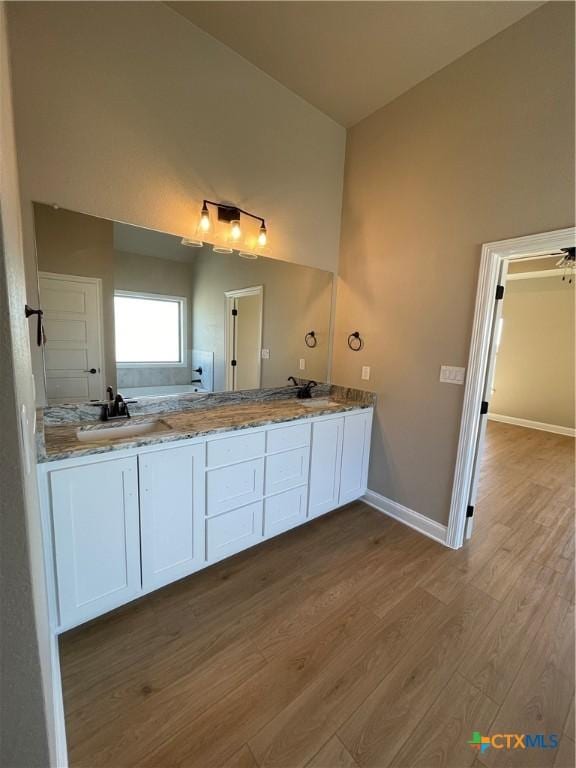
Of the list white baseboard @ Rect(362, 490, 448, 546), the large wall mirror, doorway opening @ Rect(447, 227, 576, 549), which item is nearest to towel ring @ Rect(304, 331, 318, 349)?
the large wall mirror

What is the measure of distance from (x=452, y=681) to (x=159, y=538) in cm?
150

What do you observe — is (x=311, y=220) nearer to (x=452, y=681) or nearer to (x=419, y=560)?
(x=419, y=560)

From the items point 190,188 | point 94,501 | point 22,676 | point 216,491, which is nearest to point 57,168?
point 190,188

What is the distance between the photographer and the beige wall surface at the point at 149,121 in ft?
4.99

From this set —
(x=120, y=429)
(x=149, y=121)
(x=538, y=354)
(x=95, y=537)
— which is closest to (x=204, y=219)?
(x=149, y=121)

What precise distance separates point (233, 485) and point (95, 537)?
2.38 ft

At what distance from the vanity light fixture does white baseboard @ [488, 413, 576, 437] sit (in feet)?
18.2

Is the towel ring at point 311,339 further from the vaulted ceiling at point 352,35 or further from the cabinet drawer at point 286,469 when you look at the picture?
the vaulted ceiling at point 352,35

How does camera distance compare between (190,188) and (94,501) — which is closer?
(94,501)

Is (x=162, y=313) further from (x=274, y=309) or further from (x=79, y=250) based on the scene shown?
(x=274, y=309)

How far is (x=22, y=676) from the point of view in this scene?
0.53 metres

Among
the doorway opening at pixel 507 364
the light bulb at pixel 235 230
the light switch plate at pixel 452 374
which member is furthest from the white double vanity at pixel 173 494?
the light bulb at pixel 235 230

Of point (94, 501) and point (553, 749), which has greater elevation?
point (94, 501)

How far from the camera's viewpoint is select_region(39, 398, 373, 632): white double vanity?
1402mm
